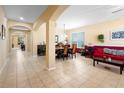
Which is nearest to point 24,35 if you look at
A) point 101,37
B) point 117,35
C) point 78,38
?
point 78,38

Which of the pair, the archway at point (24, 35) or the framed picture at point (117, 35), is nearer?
the framed picture at point (117, 35)

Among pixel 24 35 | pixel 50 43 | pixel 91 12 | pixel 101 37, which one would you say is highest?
pixel 91 12

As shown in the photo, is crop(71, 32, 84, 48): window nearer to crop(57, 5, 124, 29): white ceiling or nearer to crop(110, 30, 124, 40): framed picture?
crop(110, 30, 124, 40): framed picture

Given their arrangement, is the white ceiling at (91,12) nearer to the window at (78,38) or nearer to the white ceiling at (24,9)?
the white ceiling at (24,9)

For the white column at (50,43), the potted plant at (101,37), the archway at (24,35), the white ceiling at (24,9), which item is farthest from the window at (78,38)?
the white column at (50,43)

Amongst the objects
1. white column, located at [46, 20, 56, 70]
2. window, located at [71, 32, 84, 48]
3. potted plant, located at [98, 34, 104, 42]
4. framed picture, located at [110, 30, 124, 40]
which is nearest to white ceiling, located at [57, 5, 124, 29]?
framed picture, located at [110, 30, 124, 40]

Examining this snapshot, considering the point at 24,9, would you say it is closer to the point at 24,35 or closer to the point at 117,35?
the point at 117,35

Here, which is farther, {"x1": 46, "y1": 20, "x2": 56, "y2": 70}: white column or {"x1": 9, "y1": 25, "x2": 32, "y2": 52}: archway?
{"x1": 9, "y1": 25, "x2": 32, "y2": 52}: archway

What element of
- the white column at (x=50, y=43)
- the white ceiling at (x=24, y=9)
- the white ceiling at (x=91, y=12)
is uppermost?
the white ceiling at (x=24, y=9)

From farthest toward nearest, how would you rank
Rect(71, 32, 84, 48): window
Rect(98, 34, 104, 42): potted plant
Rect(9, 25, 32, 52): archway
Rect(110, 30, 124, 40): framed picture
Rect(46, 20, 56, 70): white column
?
Rect(71, 32, 84, 48): window < Rect(9, 25, 32, 52): archway < Rect(98, 34, 104, 42): potted plant < Rect(110, 30, 124, 40): framed picture < Rect(46, 20, 56, 70): white column
